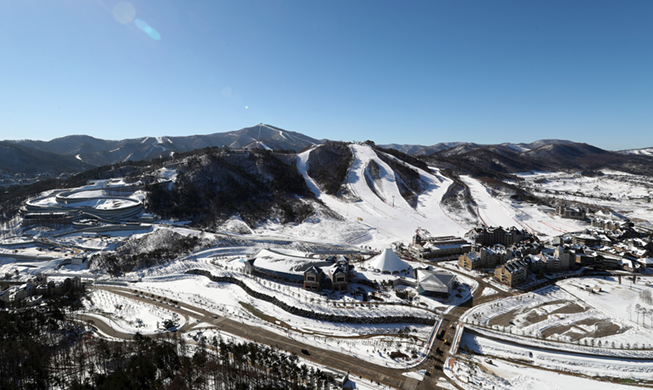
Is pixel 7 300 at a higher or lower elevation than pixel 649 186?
lower

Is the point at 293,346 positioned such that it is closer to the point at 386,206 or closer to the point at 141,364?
the point at 141,364

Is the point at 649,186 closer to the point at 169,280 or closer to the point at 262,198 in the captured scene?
the point at 262,198

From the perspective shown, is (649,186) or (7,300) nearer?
(7,300)

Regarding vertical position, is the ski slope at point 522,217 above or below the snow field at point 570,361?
above

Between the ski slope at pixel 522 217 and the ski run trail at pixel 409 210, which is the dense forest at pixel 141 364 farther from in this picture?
the ski slope at pixel 522 217

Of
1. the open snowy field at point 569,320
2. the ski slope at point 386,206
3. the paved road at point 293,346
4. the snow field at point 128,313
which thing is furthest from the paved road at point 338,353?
the ski slope at point 386,206

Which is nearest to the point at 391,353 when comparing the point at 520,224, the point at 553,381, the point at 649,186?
the point at 553,381

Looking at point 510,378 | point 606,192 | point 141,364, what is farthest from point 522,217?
point 141,364

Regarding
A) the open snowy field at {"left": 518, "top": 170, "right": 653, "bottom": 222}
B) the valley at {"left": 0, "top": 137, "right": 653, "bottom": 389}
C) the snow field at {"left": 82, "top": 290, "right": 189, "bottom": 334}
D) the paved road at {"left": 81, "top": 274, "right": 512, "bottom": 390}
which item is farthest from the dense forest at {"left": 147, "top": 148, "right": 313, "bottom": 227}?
the open snowy field at {"left": 518, "top": 170, "right": 653, "bottom": 222}

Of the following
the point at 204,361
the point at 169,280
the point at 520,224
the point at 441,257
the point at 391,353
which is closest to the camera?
the point at 204,361
